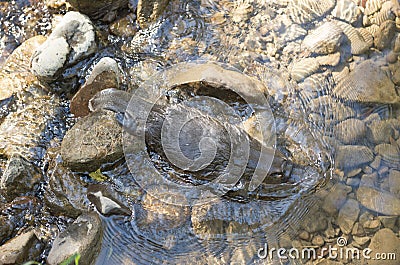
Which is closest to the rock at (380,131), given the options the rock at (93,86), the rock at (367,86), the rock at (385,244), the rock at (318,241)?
the rock at (367,86)

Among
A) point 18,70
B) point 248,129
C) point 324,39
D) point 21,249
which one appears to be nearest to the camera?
point 21,249

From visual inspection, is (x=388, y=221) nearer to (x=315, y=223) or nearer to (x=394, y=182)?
(x=394, y=182)

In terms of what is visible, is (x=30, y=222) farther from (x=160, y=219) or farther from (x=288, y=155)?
(x=288, y=155)

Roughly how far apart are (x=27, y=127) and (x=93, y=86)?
55 centimetres

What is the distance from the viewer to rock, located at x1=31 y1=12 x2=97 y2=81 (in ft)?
10.00

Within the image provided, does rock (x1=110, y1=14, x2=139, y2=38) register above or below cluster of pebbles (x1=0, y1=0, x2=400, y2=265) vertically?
above

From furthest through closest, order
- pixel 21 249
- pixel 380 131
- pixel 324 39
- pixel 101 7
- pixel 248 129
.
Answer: pixel 101 7 → pixel 324 39 → pixel 248 129 → pixel 380 131 → pixel 21 249

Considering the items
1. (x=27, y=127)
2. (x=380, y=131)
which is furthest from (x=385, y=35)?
(x=27, y=127)

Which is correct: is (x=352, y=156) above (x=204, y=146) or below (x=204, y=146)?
below

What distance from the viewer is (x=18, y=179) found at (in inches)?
105

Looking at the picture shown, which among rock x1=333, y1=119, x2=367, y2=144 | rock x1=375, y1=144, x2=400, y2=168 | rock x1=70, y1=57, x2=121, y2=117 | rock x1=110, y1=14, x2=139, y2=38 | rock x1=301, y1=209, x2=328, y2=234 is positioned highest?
rock x1=110, y1=14, x2=139, y2=38

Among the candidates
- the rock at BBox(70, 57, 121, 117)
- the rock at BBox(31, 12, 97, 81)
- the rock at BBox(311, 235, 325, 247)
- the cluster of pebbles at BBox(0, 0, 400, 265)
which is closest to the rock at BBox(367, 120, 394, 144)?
the cluster of pebbles at BBox(0, 0, 400, 265)

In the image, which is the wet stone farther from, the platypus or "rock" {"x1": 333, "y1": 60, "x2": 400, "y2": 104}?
the platypus

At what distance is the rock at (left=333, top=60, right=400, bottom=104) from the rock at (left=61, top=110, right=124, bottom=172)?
61.1 inches
